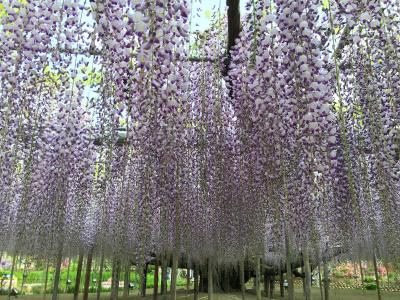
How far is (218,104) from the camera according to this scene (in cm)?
571

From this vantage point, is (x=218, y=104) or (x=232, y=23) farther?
(x=218, y=104)

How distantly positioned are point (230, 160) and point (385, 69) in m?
2.57

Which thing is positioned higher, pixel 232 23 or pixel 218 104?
pixel 232 23

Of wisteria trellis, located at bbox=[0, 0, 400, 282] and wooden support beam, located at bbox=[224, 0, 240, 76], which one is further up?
wooden support beam, located at bbox=[224, 0, 240, 76]

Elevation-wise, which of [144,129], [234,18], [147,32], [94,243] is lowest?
[94,243]

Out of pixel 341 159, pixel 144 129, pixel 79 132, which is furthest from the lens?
pixel 79 132

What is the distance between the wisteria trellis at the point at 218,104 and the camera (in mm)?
3244

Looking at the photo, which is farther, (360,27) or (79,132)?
(79,132)

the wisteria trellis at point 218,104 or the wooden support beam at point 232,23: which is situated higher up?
the wooden support beam at point 232,23

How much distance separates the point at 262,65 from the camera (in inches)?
157

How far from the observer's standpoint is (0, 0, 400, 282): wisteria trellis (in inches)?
128

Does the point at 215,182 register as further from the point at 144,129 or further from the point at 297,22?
the point at 297,22

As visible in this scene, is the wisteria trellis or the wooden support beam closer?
the wisteria trellis

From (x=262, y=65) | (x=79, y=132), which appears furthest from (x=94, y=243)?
(x=262, y=65)
